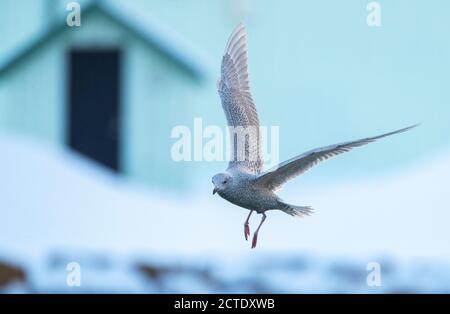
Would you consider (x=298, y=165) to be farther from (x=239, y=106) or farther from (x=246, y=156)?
(x=239, y=106)

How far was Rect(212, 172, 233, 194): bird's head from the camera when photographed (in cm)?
308

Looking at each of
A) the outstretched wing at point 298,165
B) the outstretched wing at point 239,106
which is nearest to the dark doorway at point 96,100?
the outstretched wing at point 239,106

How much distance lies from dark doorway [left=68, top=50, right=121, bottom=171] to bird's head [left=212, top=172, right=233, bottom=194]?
9.15 feet

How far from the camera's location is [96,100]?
5.98m

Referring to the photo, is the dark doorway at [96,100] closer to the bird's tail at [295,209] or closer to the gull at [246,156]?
the gull at [246,156]

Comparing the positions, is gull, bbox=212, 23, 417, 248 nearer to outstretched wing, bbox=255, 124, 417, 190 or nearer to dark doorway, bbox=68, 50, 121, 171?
outstretched wing, bbox=255, 124, 417, 190

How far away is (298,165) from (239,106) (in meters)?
0.56

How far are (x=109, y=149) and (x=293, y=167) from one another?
9.18 feet

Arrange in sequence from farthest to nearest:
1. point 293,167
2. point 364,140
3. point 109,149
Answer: point 109,149
point 293,167
point 364,140

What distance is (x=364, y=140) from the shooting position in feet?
9.29

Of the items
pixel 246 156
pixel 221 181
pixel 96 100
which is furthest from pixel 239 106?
pixel 96 100
